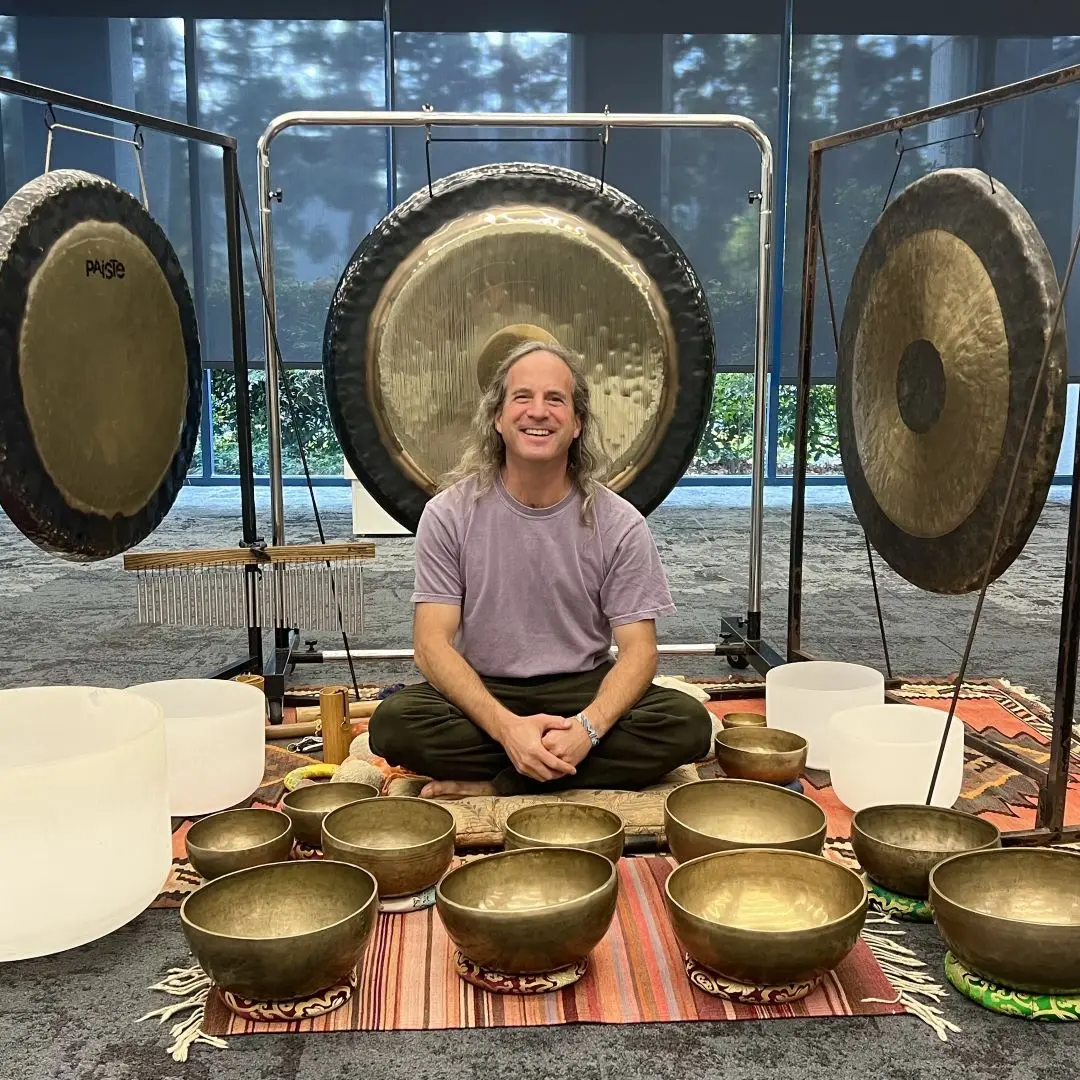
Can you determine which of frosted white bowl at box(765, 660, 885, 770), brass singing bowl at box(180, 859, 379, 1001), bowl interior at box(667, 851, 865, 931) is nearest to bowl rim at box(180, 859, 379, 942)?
brass singing bowl at box(180, 859, 379, 1001)

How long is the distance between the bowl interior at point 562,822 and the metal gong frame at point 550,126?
1046mm

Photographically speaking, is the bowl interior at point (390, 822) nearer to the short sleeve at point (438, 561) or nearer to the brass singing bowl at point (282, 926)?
the brass singing bowl at point (282, 926)

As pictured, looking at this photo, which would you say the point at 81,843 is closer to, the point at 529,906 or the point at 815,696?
the point at 529,906

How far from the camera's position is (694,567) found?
4.80 meters

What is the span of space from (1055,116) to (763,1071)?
20.5 ft

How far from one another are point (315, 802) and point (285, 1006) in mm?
538

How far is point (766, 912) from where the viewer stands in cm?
147

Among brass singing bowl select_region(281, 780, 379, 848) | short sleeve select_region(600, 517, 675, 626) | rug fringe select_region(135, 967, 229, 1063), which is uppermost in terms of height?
short sleeve select_region(600, 517, 675, 626)

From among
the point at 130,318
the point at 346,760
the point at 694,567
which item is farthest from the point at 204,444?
the point at 346,760

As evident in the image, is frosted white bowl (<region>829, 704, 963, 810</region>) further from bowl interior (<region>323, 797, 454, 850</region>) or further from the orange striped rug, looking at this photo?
bowl interior (<region>323, 797, 454, 850</region>)

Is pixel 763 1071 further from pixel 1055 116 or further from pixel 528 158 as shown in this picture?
pixel 1055 116

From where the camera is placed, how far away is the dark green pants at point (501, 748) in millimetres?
2029

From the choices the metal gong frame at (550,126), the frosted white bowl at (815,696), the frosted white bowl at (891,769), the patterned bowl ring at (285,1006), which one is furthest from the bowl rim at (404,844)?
the metal gong frame at (550,126)

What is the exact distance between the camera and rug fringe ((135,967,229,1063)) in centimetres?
131
